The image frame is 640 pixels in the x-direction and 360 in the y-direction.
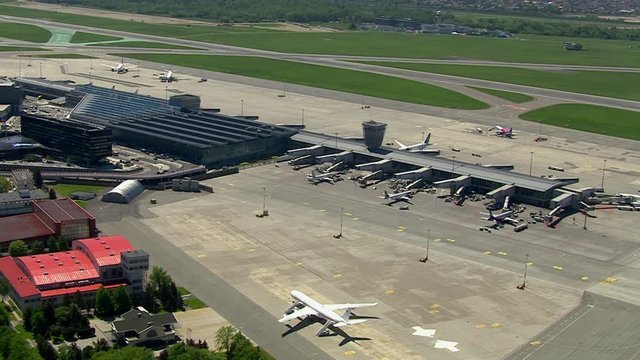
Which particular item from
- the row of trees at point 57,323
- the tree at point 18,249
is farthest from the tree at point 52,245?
the row of trees at point 57,323

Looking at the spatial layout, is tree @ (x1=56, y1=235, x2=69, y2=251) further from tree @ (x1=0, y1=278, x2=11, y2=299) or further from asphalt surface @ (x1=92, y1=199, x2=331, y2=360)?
tree @ (x1=0, y1=278, x2=11, y2=299)

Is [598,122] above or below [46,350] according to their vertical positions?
above

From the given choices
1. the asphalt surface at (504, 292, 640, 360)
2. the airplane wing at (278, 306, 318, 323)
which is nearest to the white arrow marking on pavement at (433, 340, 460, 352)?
the asphalt surface at (504, 292, 640, 360)

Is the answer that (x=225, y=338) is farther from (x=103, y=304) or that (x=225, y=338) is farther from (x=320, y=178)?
(x=320, y=178)

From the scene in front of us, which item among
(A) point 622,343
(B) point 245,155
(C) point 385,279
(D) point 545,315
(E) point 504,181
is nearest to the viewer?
(A) point 622,343

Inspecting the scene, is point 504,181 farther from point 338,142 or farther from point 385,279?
point 385,279

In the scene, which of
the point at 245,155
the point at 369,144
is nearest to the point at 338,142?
the point at 369,144

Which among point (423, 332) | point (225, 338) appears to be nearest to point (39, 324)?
point (225, 338)
